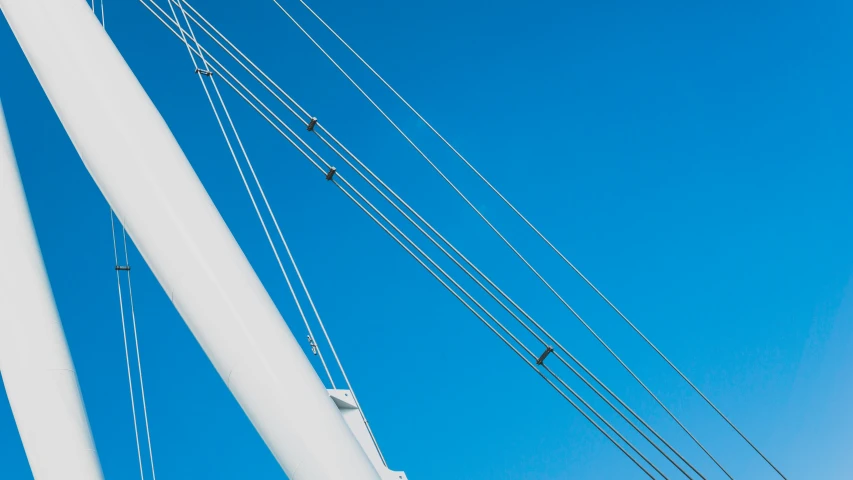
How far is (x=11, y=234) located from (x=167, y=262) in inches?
160

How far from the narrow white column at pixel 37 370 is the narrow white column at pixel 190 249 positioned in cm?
276

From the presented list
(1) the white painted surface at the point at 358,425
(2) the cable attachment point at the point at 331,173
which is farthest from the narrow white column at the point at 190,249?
(2) the cable attachment point at the point at 331,173

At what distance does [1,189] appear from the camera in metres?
8.29

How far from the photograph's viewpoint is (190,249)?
15.6ft

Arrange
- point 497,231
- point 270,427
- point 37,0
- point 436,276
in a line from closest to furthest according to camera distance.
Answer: point 270,427 < point 37,0 < point 436,276 < point 497,231

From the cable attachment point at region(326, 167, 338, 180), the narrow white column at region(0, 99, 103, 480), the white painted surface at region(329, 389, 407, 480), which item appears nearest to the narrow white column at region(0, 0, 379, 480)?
the white painted surface at region(329, 389, 407, 480)

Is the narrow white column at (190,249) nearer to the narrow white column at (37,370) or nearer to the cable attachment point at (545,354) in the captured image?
the narrow white column at (37,370)

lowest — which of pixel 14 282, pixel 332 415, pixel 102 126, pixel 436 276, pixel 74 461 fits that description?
pixel 74 461

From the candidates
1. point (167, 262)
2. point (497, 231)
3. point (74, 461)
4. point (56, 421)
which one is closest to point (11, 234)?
point (56, 421)

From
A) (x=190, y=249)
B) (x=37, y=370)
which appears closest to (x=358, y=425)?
(x=190, y=249)

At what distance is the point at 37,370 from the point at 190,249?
3.46 metres

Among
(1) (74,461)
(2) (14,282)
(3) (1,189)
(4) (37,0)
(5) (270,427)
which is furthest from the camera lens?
(3) (1,189)

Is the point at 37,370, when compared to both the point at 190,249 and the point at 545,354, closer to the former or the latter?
the point at 190,249

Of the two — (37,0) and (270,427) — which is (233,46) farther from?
(270,427)
